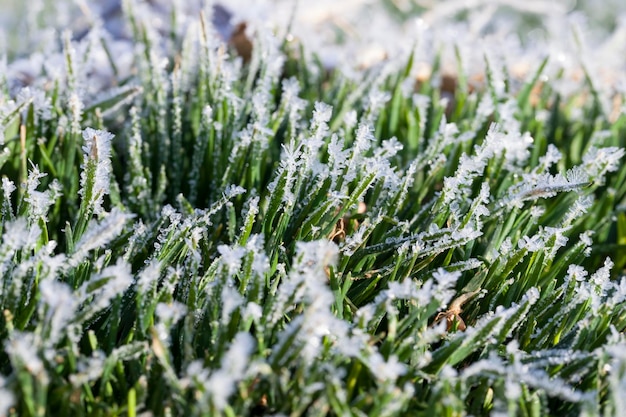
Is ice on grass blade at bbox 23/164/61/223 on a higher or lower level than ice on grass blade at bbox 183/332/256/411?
higher

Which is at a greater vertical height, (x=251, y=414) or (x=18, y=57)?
(x=18, y=57)

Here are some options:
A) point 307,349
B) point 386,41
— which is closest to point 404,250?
point 307,349

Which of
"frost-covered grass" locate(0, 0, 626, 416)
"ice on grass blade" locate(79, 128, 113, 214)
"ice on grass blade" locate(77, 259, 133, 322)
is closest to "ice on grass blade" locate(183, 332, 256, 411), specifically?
"frost-covered grass" locate(0, 0, 626, 416)

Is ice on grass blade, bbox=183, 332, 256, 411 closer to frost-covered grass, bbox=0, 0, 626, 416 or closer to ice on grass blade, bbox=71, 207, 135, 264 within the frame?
frost-covered grass, bbox=0, 0, 626, 416

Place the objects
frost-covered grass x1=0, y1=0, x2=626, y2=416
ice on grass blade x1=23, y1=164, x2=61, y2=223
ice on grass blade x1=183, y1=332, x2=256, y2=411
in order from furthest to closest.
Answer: ice on grass blade x1=23, y1=164, x2=61, y2=223, frost-covered grass x1=0, y1=0, x2=626, y2=416, ice on grass blade x1=183, y1=332, x2=256, y2=411

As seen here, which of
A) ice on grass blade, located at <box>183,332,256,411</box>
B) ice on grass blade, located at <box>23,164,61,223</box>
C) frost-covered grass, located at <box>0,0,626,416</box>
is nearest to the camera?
ice on grass blade, located at <box>183,332,256,411</box>

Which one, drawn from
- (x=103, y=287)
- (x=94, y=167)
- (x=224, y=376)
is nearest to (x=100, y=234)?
(x=103, y=287)

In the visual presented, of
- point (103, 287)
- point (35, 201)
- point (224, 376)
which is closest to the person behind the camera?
point (224, 376)

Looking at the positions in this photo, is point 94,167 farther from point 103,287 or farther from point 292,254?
point 292,254

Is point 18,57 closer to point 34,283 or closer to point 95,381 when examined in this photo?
point 34,283
